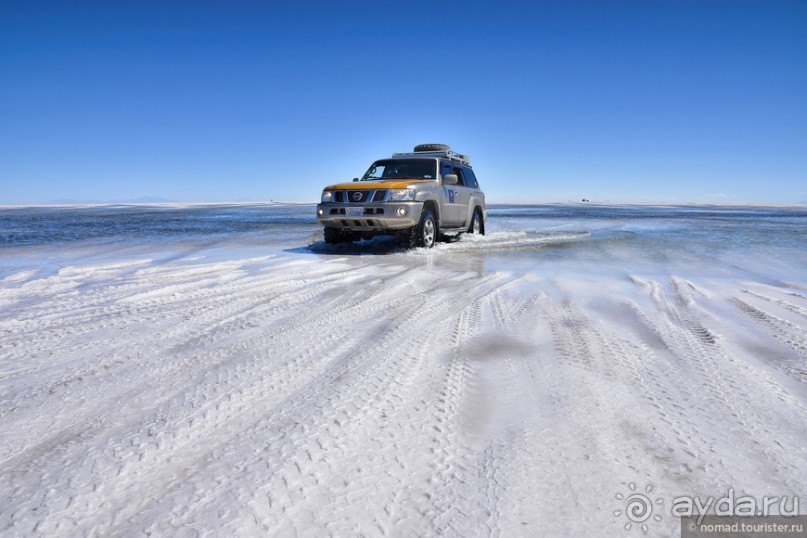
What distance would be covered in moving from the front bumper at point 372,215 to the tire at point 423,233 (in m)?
0.23

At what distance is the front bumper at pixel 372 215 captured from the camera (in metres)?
8.30

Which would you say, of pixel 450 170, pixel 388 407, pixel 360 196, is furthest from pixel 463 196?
pixel 388 407

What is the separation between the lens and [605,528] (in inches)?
54.6

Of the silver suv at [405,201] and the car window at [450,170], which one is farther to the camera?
the car window at [450,170]

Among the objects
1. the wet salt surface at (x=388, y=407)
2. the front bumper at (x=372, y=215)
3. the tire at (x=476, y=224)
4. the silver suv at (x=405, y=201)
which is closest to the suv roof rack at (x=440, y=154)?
the silver suv at (x=405, y=201)

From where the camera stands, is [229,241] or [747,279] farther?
[229,241]

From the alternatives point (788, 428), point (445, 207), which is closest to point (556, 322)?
point (788, 428)

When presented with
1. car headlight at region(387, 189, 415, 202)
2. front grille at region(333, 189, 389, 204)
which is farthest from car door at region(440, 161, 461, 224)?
front grille at region(333, 189, 389, 204)

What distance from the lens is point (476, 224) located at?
39.7 ft

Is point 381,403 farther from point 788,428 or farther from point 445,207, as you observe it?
point 445,207

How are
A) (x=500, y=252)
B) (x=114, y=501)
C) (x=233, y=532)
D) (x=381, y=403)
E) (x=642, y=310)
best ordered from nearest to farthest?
(x=233, y=532)
(x=114, y=501)
(x=381, y=403)
(x=642, y=310)
(x=500, y=252)

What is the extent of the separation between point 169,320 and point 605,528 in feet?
10.8

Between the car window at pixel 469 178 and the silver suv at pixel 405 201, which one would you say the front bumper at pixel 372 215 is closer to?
the silver suv at pixel 405 201

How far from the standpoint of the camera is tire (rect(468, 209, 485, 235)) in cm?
1180
